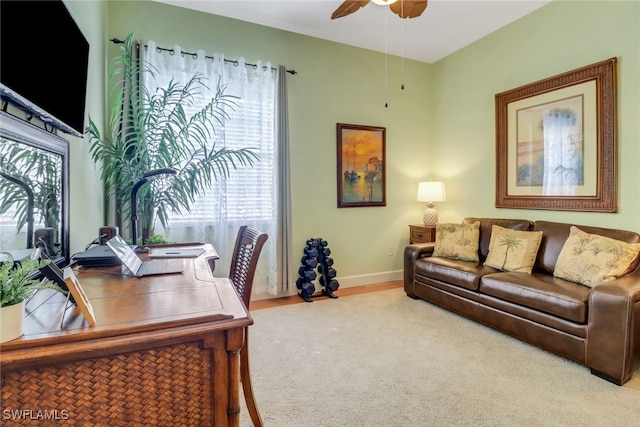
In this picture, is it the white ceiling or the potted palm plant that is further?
the white ceiling

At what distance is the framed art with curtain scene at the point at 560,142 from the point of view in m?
2.93

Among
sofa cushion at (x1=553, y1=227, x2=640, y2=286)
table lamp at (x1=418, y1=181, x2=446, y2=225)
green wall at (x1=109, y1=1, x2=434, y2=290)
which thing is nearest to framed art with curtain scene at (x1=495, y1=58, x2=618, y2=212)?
sofa cushion at (x1=553, y1=227, x2=640, y2=286)

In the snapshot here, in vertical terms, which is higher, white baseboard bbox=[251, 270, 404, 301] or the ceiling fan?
the ceiling fan

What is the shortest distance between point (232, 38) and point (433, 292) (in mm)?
3484

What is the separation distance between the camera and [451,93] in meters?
4.51

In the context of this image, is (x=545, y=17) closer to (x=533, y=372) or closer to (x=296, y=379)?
(x=533, y=372)

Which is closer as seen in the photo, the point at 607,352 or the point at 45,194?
the point at 45,194

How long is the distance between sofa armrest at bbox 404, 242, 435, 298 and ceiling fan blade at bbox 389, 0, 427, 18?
2.33m

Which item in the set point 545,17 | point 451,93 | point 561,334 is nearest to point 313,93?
point 451,93

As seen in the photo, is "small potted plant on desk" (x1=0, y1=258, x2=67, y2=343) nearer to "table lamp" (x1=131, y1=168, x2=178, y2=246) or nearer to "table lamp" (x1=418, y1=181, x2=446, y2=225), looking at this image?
"table lamp" (x1=131, y1=168, x2=178, y2=246)

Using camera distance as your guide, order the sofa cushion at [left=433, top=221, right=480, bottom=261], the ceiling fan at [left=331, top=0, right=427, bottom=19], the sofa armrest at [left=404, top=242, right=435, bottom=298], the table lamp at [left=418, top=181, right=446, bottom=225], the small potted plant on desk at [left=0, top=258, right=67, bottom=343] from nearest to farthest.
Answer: the small potted plant on desk at [left=0, top=258, right=67, bottom=343] < the ceiling fan at [left=331, top=0, right=427, bottom=19] < the sofa cushion at [left=433, top=221, right=480, bottom=261] < the sofa armrest at [left=404, top=242, right=435, bottom=298] < the table lamp at [left=418, top=181, right=446, bottom=225]

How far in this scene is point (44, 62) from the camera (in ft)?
4.46

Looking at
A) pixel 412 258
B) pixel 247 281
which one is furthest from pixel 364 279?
pixel 247 281

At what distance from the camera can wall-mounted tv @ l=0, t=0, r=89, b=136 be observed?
109cm
